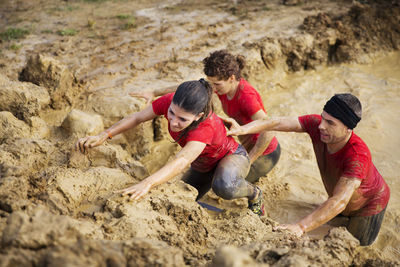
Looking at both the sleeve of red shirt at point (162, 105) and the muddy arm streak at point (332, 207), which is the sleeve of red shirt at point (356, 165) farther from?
the sleeve of red shirt at point (162, 105)

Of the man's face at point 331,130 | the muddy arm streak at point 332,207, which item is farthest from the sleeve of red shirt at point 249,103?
the muddy arm streak at point 332,207

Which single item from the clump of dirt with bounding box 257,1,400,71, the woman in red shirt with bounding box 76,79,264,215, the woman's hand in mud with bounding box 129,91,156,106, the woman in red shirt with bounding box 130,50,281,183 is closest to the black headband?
the woman in red shirt with bounding box 130,50,281,183

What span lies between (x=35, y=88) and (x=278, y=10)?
247 inches

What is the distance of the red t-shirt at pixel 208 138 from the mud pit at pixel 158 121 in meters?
0.42

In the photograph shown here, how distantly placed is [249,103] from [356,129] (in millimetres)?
2639

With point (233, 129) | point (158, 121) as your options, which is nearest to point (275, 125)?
point (233, 129)

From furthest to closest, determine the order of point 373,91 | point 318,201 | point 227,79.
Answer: point 373,91
point 318,201
point 227,79

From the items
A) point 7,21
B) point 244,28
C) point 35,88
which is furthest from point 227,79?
point 7,21

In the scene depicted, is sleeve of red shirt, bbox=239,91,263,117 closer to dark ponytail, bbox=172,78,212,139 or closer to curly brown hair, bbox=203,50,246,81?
curly brown hair, bbox=203,50,246,81

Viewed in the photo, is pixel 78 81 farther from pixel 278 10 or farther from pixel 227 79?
pixel 278 10

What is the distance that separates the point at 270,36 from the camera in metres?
6.91

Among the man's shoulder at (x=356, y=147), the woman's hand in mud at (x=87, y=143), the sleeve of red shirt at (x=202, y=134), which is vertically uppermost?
the sleeve of red shirt at (x=202, y=134)

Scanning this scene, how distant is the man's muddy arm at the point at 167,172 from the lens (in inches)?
96.9

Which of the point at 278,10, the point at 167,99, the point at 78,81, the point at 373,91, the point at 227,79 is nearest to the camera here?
the point at 167,99
